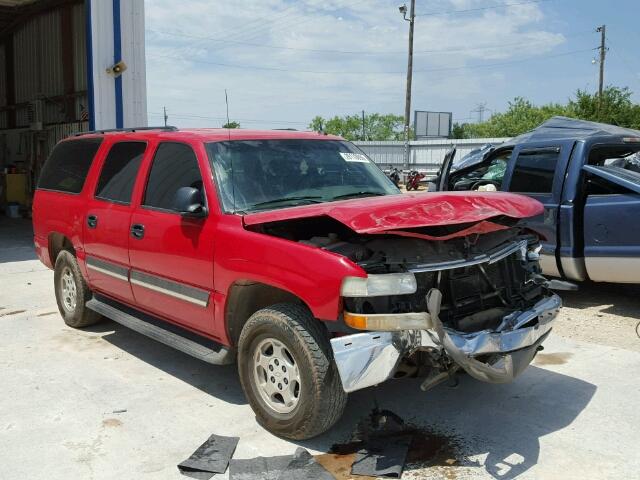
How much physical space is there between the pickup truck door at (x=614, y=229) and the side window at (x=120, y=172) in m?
4.61

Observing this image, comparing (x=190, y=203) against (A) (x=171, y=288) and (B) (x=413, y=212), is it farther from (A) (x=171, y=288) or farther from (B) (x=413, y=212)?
(B) (x=413, y=212)

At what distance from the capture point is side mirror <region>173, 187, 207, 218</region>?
13.9 feet

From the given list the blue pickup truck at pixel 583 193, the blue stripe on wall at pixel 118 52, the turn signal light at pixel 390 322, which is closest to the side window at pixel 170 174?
the turn signal light at pixel 390 322

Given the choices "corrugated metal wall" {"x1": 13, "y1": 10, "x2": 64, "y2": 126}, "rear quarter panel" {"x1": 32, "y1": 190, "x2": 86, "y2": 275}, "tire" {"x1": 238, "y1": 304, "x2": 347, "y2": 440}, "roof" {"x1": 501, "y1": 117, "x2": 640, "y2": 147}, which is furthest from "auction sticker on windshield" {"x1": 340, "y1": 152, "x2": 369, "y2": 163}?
"corrugated metal wall" {"x1": 13, "y1": 10, "x2": 64, "y2": 126}

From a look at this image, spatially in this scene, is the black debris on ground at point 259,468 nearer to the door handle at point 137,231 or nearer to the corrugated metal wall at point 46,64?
the door handle at point 137,231

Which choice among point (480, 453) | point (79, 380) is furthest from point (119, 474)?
point (480, 453)

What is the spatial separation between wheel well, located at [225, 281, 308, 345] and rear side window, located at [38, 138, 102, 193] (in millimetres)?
2682

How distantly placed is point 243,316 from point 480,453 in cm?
174

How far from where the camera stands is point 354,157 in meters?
5.29

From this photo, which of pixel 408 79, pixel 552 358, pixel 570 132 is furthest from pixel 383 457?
pixel 408 79

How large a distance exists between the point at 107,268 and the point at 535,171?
4902 mm

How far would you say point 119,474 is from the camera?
11.6 feet

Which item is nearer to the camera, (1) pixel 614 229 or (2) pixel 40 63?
(1) pixel 614 229

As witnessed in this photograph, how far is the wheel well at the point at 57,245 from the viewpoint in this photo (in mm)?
6511
